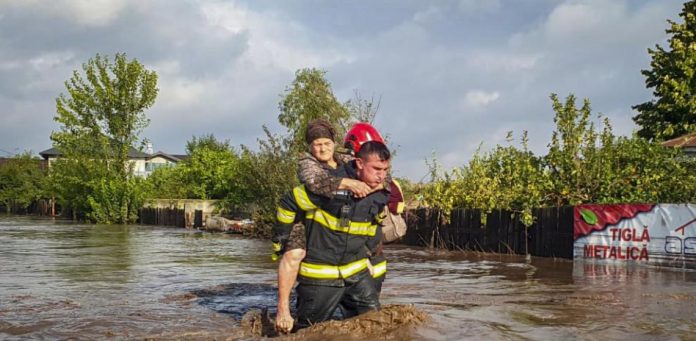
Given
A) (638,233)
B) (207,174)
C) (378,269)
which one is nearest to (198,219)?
(207,174)

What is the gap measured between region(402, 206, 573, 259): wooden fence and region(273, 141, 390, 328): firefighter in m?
13.0

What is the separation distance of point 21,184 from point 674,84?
77.7 metres

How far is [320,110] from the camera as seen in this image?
129ft

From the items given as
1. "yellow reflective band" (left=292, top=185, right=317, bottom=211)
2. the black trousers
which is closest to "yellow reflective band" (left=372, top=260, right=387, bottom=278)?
the black trousers

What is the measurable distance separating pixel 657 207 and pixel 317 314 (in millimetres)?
12422

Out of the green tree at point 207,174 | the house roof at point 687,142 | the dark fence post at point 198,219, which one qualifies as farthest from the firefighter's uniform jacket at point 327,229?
the green tree at point 207,174

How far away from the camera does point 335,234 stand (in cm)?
559

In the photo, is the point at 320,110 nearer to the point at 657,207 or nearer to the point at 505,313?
the point at 657,207

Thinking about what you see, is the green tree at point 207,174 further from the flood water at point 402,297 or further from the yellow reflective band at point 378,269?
the yellow reflective band at point 378,269

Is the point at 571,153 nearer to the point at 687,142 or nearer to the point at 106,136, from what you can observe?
the point at 687,142

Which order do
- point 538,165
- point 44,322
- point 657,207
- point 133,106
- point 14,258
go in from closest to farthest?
point 44,322 < point 657,207 < point 14,258 < point 538,165 < point 133,106

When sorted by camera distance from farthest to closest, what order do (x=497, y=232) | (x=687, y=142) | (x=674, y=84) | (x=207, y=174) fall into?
1. (x=207, y=174)
2. (x=674, y=84)
3. (x=687, y=142)
4. (x=497, y=232)

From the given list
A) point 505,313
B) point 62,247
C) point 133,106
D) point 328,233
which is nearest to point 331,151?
point 328,233

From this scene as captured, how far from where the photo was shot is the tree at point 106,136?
5381 cm
